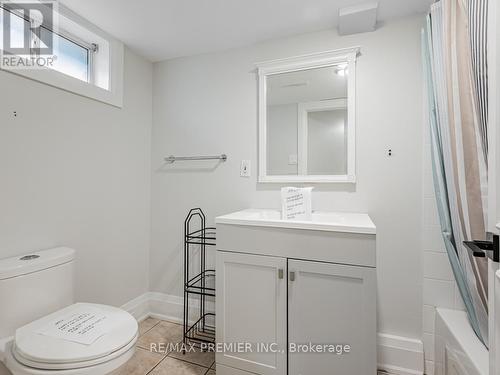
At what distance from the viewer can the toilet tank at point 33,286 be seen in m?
1.14

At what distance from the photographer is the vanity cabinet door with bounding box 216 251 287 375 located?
1.34 metres

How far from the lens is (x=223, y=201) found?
79.0 inches

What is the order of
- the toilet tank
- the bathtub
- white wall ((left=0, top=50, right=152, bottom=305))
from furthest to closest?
white wall ((left=0, top=50, right=152, bottom=305)) < the toilet tank < the bathtub

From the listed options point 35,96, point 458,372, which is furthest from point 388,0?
point 35,96

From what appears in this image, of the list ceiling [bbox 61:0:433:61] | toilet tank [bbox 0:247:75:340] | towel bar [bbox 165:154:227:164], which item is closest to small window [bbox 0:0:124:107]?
ceiling [bbox 61:0:433:61]

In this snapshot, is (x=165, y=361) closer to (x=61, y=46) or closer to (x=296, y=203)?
(x=296, y=203)

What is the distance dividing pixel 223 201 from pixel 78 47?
1.48 m

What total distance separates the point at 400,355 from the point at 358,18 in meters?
2.08

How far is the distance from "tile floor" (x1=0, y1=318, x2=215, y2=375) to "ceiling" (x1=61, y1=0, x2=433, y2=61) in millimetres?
2079

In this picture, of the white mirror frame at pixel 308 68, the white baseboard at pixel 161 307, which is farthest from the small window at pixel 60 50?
the white baseboard at pixel 161 307

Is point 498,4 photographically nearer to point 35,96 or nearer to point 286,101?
point 286,101

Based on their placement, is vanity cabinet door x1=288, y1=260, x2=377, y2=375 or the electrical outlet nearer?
vanity cabinet door x1=288, y1=260, x2=377, y2=375

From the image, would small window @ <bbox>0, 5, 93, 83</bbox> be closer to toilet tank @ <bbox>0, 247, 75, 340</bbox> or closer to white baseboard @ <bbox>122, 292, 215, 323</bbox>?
toilet tank @ <bbox>0, 247, 75, 340</bbox>

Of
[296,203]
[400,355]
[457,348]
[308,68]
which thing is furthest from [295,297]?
[308,68]
